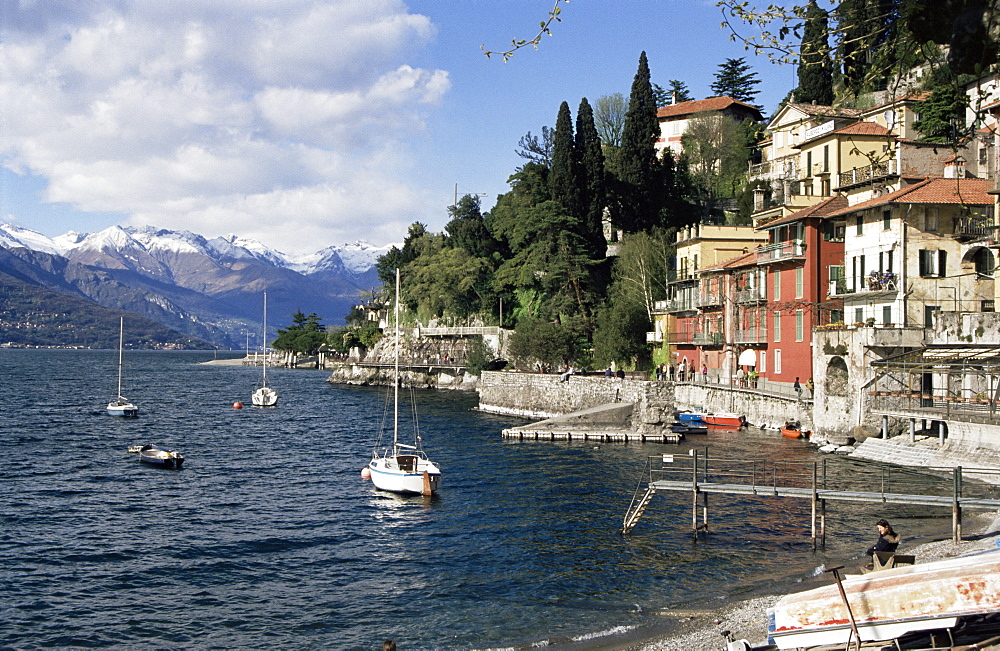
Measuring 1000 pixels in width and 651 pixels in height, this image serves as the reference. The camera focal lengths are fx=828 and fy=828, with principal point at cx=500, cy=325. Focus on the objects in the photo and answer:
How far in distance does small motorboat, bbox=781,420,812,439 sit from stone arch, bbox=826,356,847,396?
3344mm

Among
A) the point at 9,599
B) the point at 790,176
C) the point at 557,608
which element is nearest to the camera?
the point at 557,608

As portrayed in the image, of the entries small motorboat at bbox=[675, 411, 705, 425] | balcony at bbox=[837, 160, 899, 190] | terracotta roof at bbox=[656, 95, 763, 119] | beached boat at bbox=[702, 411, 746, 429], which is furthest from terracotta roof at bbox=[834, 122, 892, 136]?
terracotta roof at bbox=[656, 95, 763, 119]

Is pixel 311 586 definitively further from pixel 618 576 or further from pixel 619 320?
pixel 619 320

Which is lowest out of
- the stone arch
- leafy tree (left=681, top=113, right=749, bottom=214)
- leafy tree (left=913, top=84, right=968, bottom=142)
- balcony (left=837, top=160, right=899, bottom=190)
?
the stone arch

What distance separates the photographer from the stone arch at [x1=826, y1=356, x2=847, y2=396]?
49.7m

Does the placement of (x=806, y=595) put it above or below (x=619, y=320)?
below

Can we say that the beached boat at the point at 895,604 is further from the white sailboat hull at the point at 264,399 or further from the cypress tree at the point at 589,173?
the white sailboat hull at the point at 264,399

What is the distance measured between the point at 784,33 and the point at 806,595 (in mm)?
10186

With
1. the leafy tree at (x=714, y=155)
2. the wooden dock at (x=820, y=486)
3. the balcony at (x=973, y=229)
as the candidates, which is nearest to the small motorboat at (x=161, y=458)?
the wooden dock at (x=820, y=486)

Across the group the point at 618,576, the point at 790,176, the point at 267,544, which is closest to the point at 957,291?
the point at 790,176

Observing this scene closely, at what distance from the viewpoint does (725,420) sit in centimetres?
5956

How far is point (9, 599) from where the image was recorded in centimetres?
2525

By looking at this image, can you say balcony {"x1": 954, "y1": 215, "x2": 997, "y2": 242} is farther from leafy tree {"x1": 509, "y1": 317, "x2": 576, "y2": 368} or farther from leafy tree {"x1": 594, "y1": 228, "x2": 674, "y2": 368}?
leafy tree {"x1": 509, "y1": 317, "x2": 576, "y2": 368}

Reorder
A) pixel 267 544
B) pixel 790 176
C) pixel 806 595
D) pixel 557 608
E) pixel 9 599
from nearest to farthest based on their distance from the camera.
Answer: pixel 806 595 → pixel 557 608 → pixel 9 599 → pixel 267 544 → pixel 790 176
